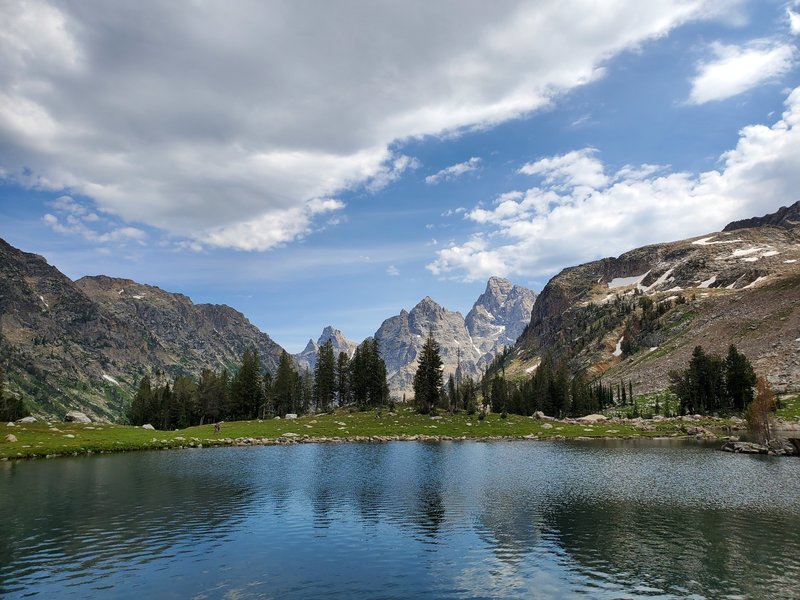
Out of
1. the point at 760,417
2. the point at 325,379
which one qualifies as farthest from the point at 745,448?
the point at 325,379

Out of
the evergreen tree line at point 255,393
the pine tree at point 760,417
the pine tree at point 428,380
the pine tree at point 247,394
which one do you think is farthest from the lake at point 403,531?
the evergreen tree line at point 255,393

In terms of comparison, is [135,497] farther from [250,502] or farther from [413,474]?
[413,474]

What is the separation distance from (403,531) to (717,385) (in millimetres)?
Result: 139688

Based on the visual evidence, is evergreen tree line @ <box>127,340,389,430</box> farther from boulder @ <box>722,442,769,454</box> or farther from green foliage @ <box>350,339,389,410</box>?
boulder @ <box>722,442,769,454</box>

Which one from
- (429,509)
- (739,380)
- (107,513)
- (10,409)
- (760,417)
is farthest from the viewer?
(10,409)

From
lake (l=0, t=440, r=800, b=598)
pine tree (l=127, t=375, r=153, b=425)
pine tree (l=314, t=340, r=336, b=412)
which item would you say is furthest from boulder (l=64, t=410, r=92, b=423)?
lake (l=0, t=440, r=800, b=598)

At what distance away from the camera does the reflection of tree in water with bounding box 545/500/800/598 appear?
2345 centimetres

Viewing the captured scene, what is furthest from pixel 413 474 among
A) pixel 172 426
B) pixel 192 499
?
pixel 172 426

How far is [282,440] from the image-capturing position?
303 ft

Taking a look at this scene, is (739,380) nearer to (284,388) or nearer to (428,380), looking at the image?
(428,380)

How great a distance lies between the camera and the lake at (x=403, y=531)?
23.6 m

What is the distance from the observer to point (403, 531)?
108 feet

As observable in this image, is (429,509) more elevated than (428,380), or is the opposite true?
(428,380)

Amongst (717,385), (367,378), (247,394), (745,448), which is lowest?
(745,448)
